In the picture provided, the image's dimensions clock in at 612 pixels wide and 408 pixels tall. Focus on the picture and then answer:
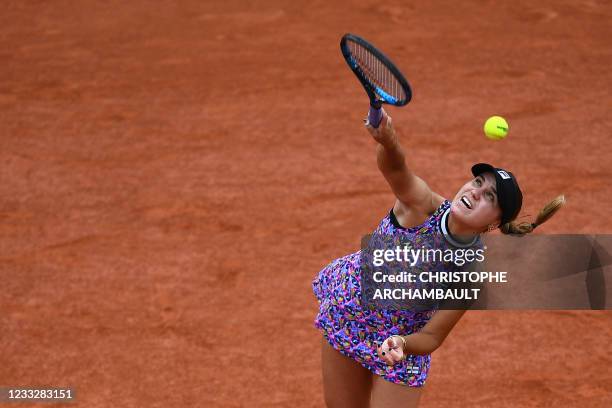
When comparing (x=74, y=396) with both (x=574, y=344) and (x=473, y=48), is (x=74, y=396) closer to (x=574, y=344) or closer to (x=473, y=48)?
(x=574, y=344)

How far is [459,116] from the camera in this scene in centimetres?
884

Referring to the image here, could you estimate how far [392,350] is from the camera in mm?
3791

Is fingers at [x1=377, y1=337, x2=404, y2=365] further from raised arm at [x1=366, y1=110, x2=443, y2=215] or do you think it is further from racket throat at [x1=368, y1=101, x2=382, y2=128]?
racket throat at [x1=368, y1=101, x2=382, y2=128]

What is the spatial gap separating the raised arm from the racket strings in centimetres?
11

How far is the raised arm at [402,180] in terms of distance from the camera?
3910mm

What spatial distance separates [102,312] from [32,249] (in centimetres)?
102

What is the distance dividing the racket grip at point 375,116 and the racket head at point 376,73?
15 mm

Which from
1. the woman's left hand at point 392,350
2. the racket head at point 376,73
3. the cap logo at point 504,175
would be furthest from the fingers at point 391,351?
the racket head at point 376,73

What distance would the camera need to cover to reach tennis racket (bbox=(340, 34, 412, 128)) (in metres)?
3.79

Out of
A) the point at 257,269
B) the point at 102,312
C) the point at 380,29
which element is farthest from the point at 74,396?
the point at 380,29

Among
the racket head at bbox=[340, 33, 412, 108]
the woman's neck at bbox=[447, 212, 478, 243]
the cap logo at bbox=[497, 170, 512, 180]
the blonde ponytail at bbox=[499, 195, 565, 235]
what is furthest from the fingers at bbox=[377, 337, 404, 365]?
the racket head at bbox=[340, 33, 412, 108]

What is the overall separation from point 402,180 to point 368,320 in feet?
2.15

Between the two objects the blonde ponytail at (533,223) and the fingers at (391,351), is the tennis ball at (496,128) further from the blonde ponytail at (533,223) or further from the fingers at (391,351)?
the fingers at (391,351)

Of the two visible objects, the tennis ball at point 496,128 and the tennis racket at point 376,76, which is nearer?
the tennis racket at point 376,76
